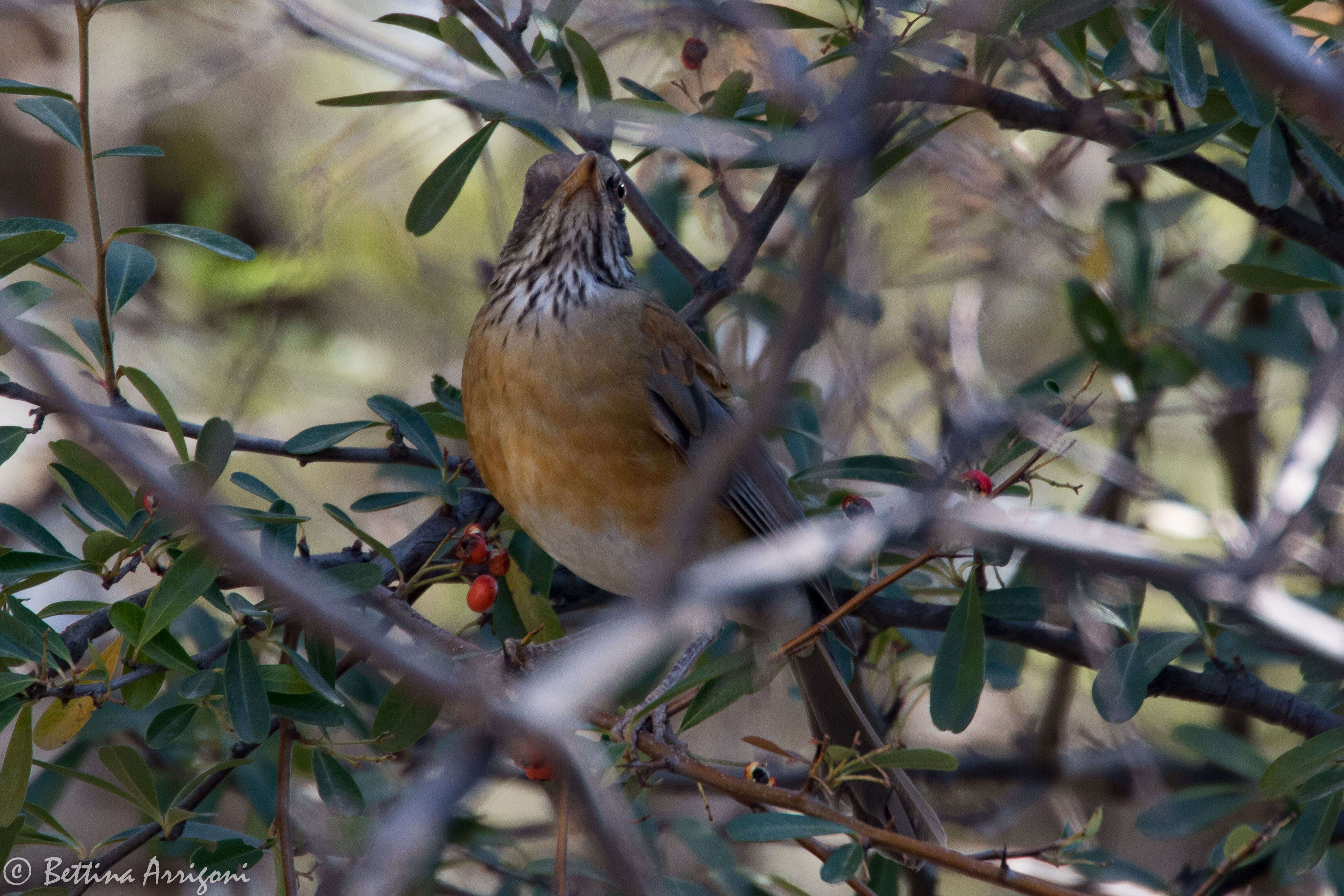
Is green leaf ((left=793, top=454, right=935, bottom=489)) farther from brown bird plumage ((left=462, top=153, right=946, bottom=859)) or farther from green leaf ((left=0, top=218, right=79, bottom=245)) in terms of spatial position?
green leaf ((left=0, top=218, right=79, bottom=245))

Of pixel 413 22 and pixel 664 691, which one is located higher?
pixel 413 22

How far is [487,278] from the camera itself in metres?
5.73

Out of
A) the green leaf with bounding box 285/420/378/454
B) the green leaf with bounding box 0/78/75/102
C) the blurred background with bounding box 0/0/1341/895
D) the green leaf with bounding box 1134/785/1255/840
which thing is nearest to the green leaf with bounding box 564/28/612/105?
the blurred background with bounding box 0/0/1341/895

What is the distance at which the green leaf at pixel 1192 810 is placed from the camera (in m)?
4.16

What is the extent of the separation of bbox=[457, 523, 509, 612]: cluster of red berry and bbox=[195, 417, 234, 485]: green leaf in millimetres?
857

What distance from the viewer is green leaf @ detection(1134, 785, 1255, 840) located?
13.6 ft

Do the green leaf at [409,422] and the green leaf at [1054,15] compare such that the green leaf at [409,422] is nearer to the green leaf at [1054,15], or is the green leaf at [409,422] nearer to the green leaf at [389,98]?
the green leaf at [389,98]

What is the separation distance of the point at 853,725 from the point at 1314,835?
1.59 m

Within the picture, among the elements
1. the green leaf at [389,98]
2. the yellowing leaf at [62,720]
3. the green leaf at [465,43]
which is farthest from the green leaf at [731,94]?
the yellowing leaf at [62,720]

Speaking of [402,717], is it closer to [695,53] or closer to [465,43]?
[465,43]

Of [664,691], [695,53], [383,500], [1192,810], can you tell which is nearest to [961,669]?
[664,691]

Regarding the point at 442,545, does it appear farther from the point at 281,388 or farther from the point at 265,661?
the point at 281,388

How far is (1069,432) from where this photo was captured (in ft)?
11.0

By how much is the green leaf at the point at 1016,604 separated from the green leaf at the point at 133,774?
2.49m
